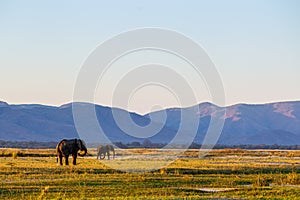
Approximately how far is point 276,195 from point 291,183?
24.1 feet

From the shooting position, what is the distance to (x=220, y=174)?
43.6m

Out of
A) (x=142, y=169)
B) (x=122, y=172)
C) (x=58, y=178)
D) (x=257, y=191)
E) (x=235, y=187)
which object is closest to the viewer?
(x=257, y=191)

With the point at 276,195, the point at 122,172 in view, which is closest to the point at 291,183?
the point at 276,195

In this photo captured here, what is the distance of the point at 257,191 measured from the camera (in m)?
32.2

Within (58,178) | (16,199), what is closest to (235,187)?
(58,178)

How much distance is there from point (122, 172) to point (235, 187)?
383 inches

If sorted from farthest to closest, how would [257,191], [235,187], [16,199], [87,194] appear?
[235,187] → [257,191] → [87,194] → [16,199]

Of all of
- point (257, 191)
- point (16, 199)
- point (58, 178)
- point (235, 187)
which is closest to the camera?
point (16, 199)

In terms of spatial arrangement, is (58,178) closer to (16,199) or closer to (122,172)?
(122,172)

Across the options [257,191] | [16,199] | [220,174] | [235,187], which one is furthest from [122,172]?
[16,199]

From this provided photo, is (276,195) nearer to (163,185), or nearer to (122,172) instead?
(163,185)

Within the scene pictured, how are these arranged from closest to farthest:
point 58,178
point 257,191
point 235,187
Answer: point 257,191 < point 235,187 < point 58,178

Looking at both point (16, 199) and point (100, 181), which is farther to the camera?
point (100, 181)

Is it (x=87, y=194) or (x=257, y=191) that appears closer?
(x=87, y=194)
